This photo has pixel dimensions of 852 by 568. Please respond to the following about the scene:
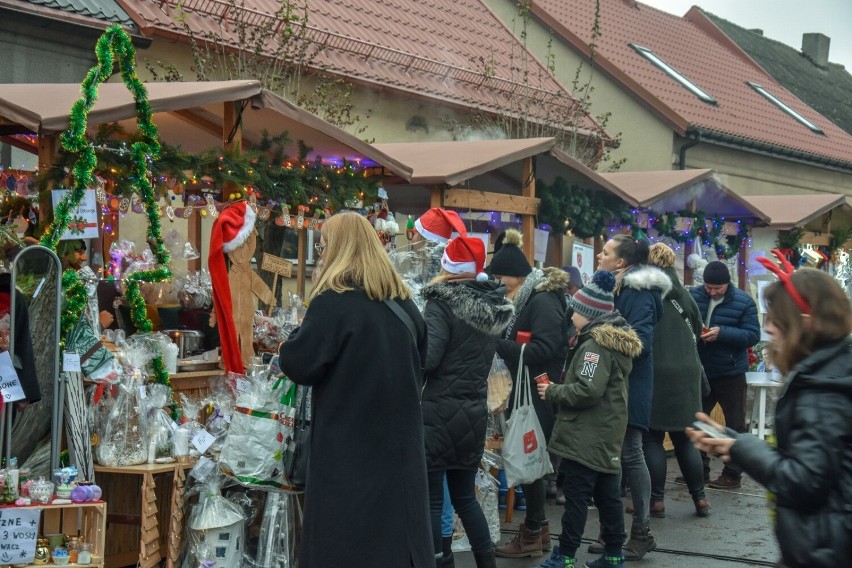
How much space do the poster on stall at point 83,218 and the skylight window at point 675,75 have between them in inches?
813

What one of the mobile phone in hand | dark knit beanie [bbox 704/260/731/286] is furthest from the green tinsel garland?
dark knit beanie [bbox 704/260/731/286]

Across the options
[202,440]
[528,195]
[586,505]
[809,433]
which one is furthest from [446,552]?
[528,195]

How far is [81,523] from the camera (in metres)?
5.87

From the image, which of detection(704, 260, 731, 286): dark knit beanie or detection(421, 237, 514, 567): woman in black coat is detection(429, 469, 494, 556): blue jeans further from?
detection(704, 260, 731, 286): dark knit beanie

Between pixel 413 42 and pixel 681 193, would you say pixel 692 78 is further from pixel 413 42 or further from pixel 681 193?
pixel 681 193

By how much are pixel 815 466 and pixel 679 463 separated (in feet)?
17.6

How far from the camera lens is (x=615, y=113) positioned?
76.1 ft

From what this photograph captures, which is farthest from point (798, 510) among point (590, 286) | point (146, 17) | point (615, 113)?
point (615, 113)

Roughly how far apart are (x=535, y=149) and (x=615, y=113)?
13482 millimetres

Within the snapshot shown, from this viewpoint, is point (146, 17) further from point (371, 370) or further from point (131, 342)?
point (371, 370)

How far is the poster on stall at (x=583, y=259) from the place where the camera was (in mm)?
11742

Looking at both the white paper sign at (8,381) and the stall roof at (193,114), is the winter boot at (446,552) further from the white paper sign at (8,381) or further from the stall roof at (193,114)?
the stall roof at (193,114)

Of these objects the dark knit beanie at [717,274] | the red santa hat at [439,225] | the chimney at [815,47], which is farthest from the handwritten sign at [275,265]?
the chimney at [815,47]

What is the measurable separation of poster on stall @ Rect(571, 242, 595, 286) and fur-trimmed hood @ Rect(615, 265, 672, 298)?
3.71 metres
